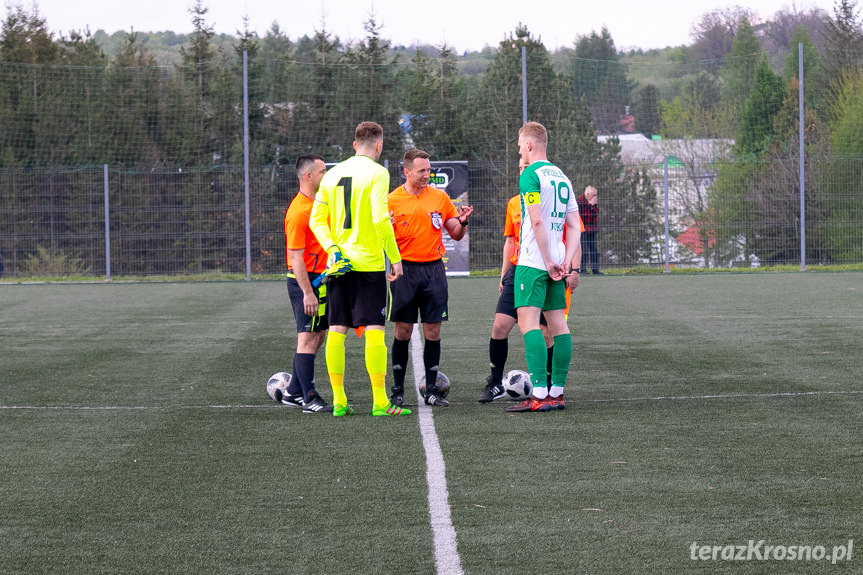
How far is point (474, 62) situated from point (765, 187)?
325 inches

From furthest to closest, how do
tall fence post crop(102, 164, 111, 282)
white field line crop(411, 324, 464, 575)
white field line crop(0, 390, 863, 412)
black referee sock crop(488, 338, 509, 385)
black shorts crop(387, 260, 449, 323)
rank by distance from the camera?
tall fence post crop(102, 164, 111, 282) < black referee sock crop(488, 338, 509, 385) < black shorts crop(387, 260, 449, 323) < white field line crop(0, 390, 863, 412) < white field line crop(411, 324, 464, 575)

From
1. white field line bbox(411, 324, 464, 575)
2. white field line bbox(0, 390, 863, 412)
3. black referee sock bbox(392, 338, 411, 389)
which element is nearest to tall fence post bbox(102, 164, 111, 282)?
white field line bbox(0, 390, 863, 412)

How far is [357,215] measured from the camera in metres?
6.48

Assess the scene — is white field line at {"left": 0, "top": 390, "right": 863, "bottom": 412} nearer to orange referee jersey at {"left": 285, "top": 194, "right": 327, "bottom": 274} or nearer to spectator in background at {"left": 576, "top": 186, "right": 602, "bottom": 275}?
orange referee jersey at {"left": 285, "top": 194, "right": 327, "bottom": 274}

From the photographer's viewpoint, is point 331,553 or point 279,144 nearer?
point 331,553

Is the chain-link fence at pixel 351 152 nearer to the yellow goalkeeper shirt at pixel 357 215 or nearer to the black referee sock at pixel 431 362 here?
the black referee sock at pixel 431 362

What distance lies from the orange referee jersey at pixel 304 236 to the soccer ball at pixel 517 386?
152 centimetres

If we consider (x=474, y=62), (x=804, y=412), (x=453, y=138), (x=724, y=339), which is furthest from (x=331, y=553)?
(x=474, y=62)

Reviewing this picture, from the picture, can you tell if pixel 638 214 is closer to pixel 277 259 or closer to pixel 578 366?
pixel 277 259

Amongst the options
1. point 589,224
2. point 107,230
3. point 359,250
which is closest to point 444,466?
point 359,250

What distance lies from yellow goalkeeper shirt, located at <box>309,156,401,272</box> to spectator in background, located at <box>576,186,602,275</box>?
1604 centimetres

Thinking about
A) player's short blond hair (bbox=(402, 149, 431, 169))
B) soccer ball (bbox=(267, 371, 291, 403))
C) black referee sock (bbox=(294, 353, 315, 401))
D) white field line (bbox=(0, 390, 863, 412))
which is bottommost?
white field line (bbox=(0, 390, 863, 412))

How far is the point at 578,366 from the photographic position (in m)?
8.85

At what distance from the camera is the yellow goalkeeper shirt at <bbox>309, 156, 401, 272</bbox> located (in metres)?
→ 6.42
